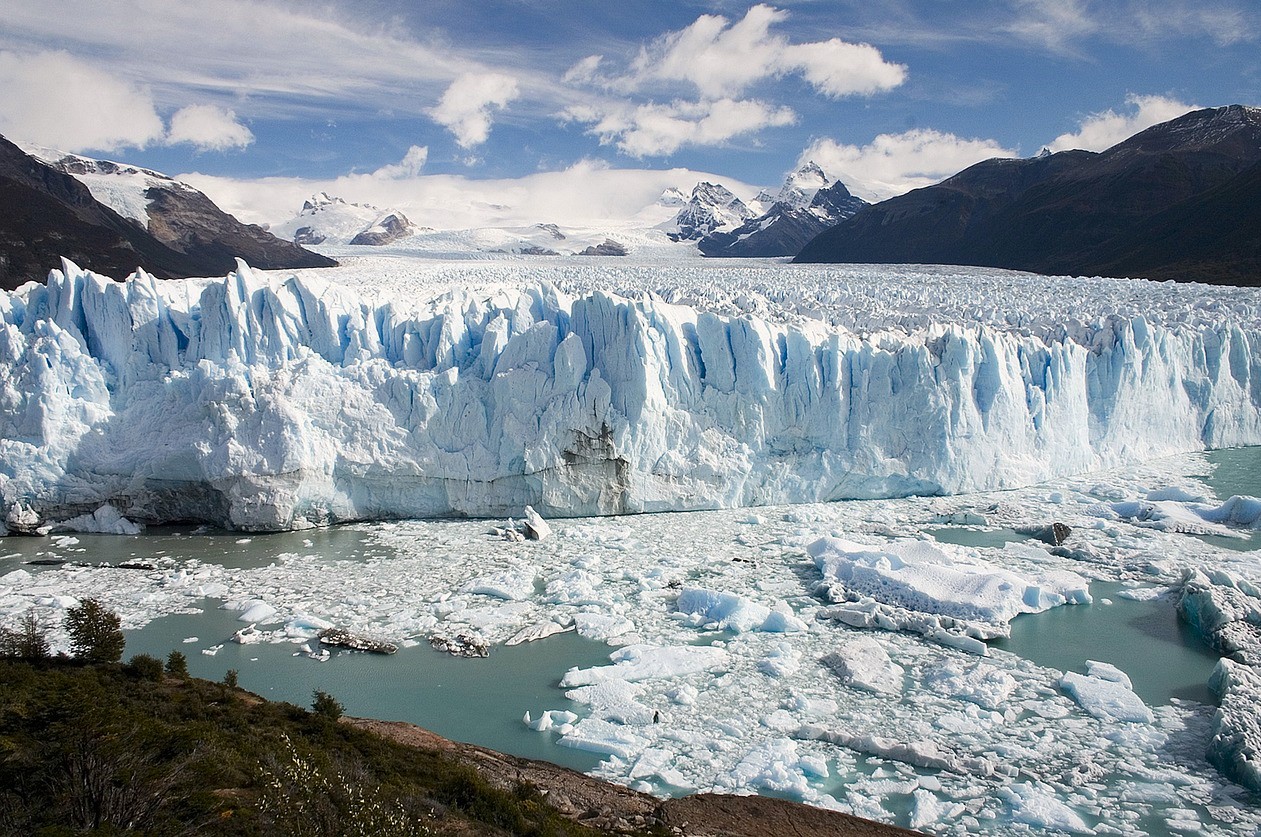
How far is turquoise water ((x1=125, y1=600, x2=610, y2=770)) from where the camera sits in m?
6.57

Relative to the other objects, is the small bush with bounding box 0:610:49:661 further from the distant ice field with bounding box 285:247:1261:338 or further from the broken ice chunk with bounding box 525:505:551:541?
the distant ice field with bounding box 285:247:1261:338

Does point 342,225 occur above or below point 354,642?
above

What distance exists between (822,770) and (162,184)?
177 ft

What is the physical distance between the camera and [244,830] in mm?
3879

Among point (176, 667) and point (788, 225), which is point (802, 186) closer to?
point (788, 225)

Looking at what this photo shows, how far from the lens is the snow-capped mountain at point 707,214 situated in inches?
3246

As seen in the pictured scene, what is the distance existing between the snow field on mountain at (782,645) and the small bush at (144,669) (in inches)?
80.2

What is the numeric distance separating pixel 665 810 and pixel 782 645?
9.29 ft

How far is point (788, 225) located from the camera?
2810 inches

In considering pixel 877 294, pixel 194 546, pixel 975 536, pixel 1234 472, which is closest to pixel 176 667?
pixel 194 546

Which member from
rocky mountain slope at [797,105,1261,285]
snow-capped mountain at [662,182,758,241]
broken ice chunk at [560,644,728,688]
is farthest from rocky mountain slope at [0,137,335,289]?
snow-capped mountain at [662,182,758,241]

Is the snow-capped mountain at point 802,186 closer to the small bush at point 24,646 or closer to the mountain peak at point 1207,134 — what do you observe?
the mountain peak at point 1207,134

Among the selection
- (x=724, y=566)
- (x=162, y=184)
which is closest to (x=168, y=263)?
(x=162, y=184)

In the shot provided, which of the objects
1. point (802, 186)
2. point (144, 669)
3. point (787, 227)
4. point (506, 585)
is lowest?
point (506, 585)
